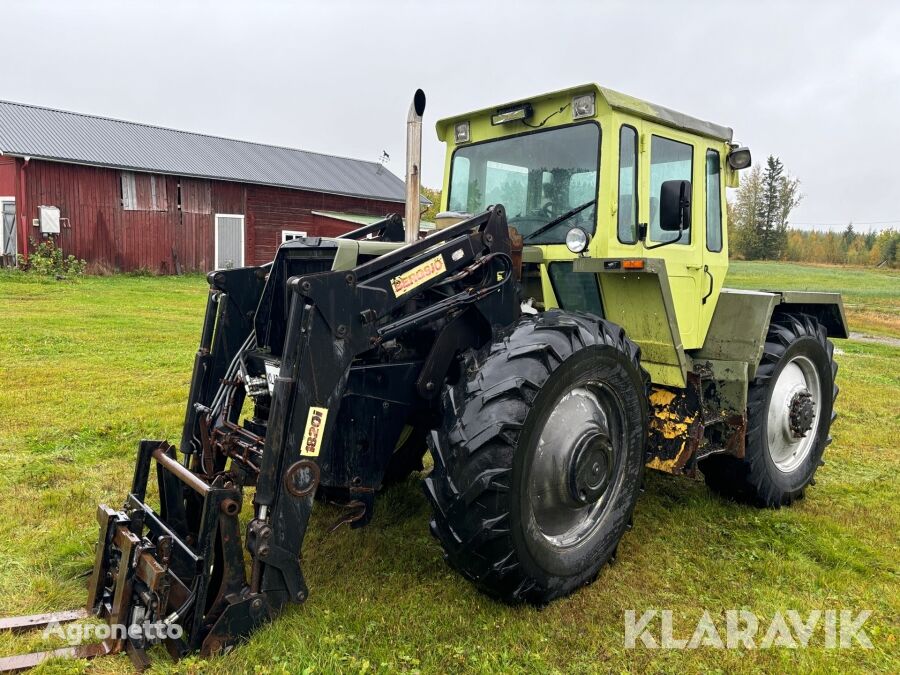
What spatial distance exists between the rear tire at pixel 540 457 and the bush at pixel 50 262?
20.3 meters

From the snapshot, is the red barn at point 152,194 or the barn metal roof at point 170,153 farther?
the barn metal roof at point 170,153

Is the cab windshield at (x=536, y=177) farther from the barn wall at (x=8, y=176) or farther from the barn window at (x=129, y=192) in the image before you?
the barn window at (x=129, y=192)

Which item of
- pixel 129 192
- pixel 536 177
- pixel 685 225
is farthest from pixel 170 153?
pixel 685 225

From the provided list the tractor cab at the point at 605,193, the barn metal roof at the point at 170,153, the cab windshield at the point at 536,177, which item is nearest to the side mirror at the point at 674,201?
the tractor cab at the point at 605,193

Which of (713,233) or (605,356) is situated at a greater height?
(713,233)

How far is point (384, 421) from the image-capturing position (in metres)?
3.34

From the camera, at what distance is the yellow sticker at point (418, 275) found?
10.1ft

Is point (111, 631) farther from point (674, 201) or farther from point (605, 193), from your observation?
point (674, 201)

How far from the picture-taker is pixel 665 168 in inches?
168

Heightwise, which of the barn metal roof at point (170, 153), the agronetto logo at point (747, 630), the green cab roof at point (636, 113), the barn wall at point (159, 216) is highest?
the barn metal roof at point (170, 153)

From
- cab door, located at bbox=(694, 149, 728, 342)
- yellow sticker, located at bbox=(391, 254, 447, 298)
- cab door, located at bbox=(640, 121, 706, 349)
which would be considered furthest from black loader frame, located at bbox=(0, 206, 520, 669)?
cab door, located at bbox=(694, 149, 728, 342)

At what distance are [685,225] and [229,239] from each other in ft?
77.6

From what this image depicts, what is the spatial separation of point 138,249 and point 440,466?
2297 centimetres

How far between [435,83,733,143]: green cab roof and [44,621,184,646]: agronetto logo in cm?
340
